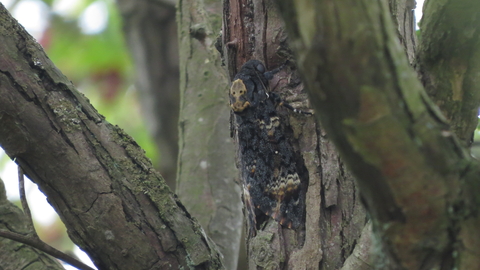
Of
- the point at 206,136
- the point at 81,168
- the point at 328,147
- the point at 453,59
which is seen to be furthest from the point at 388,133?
the point at 206,136

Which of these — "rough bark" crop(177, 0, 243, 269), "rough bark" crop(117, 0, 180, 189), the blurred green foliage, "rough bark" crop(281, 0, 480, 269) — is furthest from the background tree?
the blurred green foliage

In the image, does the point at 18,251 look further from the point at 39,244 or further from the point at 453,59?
the point at 453,59

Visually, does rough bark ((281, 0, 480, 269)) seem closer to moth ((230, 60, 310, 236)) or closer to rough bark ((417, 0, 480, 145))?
rough bark ((417, 0, 480, 145))

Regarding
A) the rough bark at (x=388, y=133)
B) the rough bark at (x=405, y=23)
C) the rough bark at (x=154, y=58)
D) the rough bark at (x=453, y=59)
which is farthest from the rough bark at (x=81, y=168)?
the rough bark at (x=154, y=58)

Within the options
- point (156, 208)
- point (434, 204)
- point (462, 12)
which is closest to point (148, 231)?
point (156, 208)

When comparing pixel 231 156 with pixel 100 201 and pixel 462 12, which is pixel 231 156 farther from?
pixel 462 12

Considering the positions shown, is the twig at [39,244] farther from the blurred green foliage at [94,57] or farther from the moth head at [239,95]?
the blurred green foliage at [94,57]
